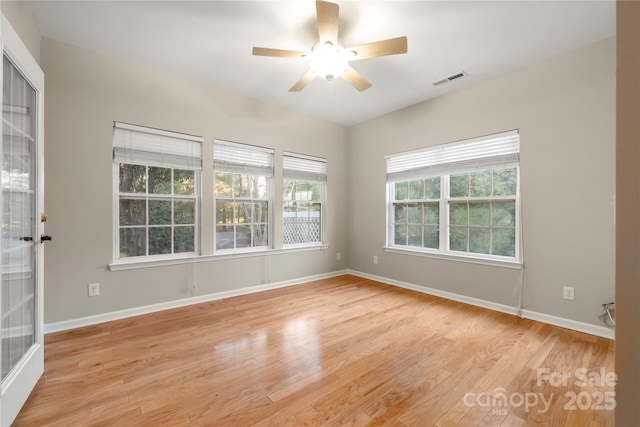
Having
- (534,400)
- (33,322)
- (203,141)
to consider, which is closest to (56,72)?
(203,141)

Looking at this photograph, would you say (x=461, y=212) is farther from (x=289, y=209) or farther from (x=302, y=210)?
(x=289, y=209)

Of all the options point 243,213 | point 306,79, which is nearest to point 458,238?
point 306,79

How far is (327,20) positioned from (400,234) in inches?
123

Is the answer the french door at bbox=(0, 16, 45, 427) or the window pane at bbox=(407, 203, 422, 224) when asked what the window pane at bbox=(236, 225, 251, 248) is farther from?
the window pane at bbox=(407, 203, 422, 224)

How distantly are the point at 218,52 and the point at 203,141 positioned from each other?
3.52 feet

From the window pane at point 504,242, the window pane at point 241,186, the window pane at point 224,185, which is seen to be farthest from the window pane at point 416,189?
the window pane at point 224,185

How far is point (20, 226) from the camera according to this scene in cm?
168

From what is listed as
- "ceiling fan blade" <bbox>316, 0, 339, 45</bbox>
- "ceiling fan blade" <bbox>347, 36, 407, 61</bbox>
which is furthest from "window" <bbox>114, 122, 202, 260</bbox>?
"ceiling fan blade" <bbox>347, 36, 407, 61</bbox>

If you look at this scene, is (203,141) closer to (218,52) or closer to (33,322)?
(218,52)

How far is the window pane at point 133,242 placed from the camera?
2.97 m

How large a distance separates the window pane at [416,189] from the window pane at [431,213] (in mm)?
168

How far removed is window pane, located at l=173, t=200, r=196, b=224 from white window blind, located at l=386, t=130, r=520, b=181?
285 centimetres

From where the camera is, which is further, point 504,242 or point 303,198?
point 303,198

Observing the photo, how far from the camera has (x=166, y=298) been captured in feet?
10.4
